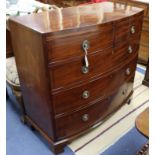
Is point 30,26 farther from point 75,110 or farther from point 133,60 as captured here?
point 133,60

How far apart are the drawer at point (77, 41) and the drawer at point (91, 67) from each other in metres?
0.05

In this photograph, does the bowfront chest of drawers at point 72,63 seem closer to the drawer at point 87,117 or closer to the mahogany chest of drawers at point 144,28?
the drawer at point 87,117

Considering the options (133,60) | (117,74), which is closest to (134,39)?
(133,60)

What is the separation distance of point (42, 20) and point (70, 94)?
1.68 ft

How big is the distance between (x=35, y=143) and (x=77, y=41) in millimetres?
936

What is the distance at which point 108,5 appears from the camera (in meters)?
1.73

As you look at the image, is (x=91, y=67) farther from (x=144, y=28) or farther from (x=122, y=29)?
(x=144, y=28)

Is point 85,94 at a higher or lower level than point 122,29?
lower

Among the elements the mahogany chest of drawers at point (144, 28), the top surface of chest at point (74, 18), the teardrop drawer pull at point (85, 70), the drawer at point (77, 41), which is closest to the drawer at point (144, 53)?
the mahogany chest of drawers at point (144, 28)

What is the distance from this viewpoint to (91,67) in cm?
139

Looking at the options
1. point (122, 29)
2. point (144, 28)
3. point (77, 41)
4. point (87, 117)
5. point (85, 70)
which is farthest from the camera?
point (144, 28)

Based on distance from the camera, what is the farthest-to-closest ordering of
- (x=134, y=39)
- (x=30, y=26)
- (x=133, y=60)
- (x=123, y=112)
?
(x=123, y=112), (x=133, y=60), (x=134, y=39), (x=30, y=26)

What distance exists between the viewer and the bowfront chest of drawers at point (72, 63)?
120cm

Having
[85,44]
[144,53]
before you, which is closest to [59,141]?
[85,44]
